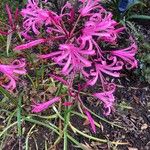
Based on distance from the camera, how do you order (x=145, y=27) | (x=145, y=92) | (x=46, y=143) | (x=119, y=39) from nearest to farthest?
(x=46, y=143) → (x=145, y=92) → (x=119, y=39) → (x=145, y=27)

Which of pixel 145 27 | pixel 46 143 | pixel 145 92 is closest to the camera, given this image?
pixel 46 143

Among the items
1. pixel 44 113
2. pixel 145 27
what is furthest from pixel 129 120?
pixel 145 27

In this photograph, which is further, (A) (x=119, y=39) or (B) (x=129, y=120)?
(A) (x=119, y=39)

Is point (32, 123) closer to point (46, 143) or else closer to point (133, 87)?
point (46, 143)

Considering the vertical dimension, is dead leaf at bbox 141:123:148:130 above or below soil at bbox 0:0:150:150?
below

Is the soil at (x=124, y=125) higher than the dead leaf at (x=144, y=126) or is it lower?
higher

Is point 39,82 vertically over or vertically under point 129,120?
over

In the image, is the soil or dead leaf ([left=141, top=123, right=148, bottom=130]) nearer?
the soil

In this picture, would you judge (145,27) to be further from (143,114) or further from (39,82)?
(39,82)

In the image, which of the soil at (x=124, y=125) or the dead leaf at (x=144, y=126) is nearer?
the soil at (x=124, y=125)

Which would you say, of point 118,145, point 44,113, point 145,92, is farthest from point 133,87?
point 44,113
